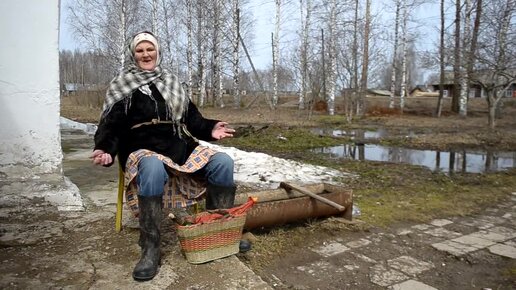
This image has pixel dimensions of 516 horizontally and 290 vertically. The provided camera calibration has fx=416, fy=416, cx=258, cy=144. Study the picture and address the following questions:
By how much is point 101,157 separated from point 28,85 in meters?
1.41

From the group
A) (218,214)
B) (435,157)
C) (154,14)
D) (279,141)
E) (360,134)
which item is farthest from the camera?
(154,14)

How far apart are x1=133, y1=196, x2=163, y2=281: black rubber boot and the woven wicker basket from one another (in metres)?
0.13

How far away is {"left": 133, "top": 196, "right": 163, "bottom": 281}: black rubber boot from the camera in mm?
2340

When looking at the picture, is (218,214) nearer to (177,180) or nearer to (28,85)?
(177,180)

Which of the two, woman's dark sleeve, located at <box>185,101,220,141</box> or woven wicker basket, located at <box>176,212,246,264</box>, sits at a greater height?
woman's dark sleeve, located at <box>185,101,220,141</box>

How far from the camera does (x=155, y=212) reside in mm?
2387

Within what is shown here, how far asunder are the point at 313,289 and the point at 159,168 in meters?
1.21

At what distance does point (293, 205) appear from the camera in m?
3.47

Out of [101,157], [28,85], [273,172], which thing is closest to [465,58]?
[273,172]

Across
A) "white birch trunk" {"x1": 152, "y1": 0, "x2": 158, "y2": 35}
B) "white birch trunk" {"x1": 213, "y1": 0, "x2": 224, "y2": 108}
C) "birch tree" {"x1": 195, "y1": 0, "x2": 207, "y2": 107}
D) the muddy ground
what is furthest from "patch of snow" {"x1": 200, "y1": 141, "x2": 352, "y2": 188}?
"birch tree" {"x1": 195, "y1": 0, "x2": 207, "y2": 107}

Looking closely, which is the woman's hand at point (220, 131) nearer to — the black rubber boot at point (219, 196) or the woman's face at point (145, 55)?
the black rubber boot at point (219, 196)

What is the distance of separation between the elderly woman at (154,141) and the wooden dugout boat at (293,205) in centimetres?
65

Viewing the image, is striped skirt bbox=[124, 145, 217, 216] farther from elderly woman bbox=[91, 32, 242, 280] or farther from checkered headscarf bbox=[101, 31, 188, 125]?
checkered headscarf bbox=[101, 31, 188, 125]

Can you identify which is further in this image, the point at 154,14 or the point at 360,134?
the point at 154,14
